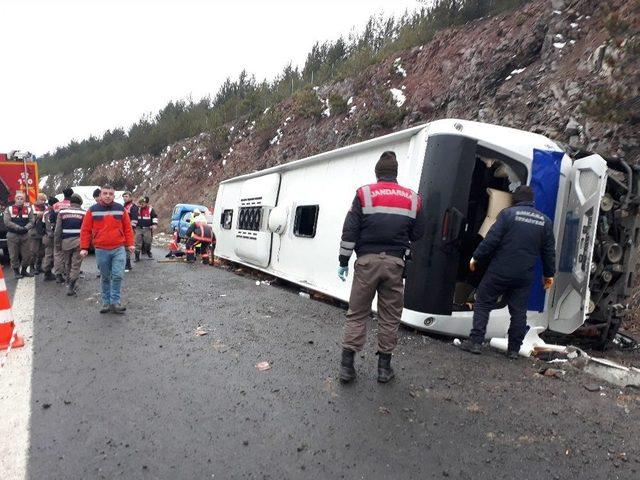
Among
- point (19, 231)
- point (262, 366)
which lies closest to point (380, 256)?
point (262, 366)

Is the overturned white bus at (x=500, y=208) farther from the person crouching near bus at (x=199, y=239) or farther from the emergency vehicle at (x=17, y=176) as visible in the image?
the emergency vehicle at (x=17, y=176)

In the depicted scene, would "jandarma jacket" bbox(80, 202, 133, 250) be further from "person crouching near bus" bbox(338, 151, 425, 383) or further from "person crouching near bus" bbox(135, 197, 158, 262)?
"person crouching near bus" bbox(135, 197, 158, 262)

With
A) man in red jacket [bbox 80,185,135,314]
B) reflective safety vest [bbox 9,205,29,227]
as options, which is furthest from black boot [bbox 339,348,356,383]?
reflective safety vest [bbox 9,205,29,227]

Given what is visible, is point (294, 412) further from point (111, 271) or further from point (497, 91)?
point (497, 91)

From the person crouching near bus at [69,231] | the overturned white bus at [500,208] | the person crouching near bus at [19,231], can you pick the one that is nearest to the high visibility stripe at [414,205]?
the overturned white bus at [500,208]

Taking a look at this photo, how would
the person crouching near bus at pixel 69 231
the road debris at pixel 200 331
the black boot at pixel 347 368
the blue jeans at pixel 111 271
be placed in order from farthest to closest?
the person crouching near bus at pixel 69 231, the blue jeans at pixel 111 271, the road debris at pixel 200 331, the black boot at pixel 347 368

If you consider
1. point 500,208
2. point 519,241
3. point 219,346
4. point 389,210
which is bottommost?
point 219,346

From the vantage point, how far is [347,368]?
3.48 m

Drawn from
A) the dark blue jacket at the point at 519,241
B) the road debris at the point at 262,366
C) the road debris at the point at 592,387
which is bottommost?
the road debris at the point at 262,366

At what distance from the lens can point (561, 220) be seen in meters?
4.77

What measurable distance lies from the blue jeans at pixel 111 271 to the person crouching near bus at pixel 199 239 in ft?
20.6

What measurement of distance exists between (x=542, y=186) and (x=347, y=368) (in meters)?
2.89

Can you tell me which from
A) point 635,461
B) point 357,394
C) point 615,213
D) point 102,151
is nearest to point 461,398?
point 357,394

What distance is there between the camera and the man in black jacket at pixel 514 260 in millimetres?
4129
